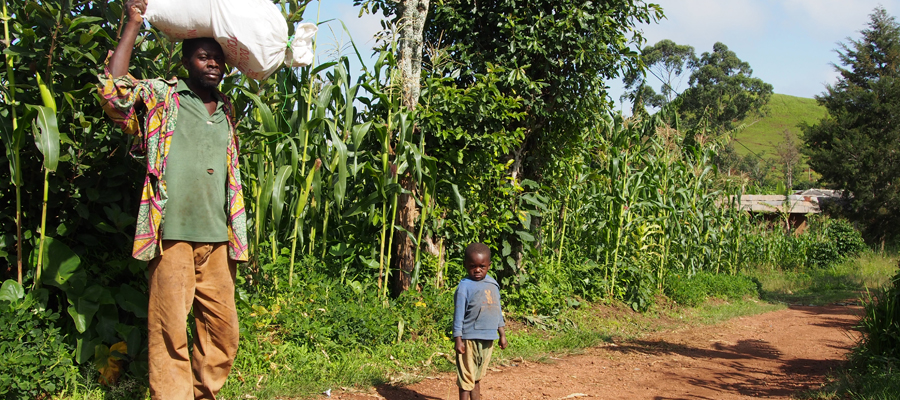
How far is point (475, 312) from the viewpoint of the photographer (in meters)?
3.98

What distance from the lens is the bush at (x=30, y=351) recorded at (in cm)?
317

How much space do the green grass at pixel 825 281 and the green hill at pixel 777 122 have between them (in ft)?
189

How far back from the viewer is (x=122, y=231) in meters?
3.67

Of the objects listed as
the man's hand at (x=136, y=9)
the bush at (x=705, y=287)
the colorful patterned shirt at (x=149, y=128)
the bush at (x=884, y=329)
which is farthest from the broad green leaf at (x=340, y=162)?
the bush at (x=705, y=287)

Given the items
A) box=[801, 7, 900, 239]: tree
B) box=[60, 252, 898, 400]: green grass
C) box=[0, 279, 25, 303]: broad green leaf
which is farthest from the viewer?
box=[801, 7, 900, 239]: tree

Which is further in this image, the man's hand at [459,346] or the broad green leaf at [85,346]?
the man's hand at [459,346]

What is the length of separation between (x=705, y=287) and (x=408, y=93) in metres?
7.59

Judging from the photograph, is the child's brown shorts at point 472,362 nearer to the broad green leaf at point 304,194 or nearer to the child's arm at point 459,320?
the child's arm at point 459,320

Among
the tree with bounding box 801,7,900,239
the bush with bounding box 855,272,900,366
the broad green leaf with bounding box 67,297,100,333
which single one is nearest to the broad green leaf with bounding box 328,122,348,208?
the broad green leaf with bounding box 67,297,100,333

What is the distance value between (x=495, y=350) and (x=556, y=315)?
1.65m

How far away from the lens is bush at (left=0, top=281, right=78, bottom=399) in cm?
317

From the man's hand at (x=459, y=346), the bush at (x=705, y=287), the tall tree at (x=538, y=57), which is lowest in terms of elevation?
the bush at (x=705, y=287)

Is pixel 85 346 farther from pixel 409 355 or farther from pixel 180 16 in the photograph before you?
pixel 409 355

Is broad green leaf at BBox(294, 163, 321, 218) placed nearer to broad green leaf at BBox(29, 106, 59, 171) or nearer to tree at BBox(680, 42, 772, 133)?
broad green leaf at BBox(29, 106, 59, 171)
